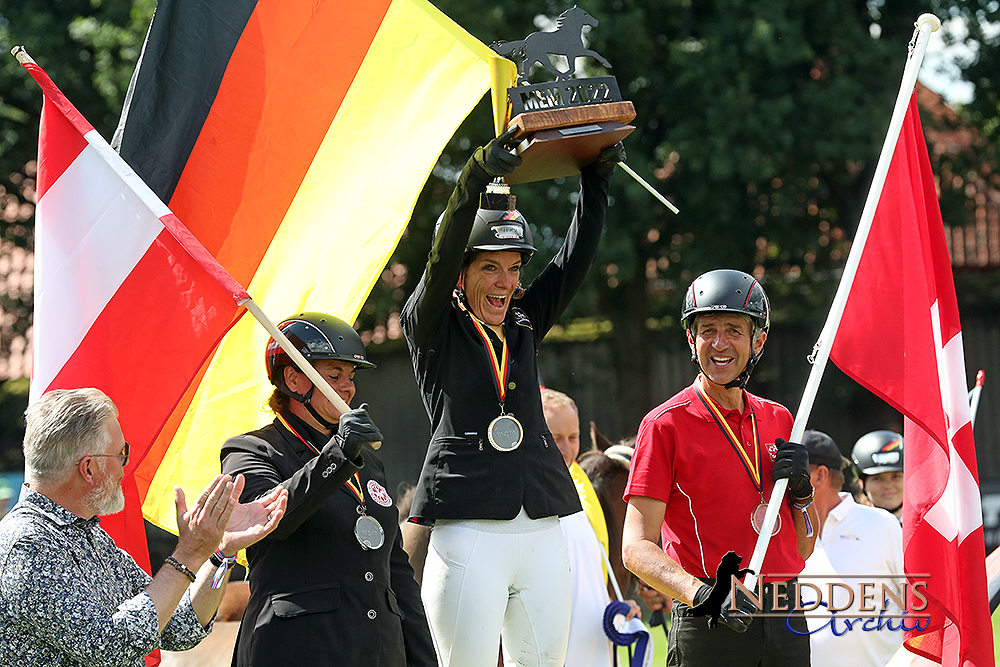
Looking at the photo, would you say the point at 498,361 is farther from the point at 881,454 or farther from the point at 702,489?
the point at 881,454

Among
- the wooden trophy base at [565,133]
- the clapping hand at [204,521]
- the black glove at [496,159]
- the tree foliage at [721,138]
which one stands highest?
the tree foliage at [721,138]

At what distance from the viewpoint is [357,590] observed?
409 centimetres

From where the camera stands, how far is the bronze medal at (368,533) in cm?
417

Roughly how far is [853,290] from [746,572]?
53.3 inches

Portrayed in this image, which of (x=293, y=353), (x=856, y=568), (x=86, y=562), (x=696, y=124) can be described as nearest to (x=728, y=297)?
(x=293, y=353)

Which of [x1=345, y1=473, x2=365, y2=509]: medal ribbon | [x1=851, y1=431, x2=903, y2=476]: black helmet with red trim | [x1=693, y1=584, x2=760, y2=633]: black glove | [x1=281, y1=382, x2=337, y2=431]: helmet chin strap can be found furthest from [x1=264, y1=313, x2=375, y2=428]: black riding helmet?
[x1=851, y1=431, x2=903, y2=476]: black helmet with red trim

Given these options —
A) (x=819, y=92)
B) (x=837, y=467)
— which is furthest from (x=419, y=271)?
(x=837, y=467)

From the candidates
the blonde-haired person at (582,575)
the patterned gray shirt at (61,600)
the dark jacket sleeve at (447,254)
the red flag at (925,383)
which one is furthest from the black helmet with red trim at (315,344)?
the blonde-haired person at (582,575)

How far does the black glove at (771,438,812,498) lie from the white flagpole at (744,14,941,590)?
0.10 feet

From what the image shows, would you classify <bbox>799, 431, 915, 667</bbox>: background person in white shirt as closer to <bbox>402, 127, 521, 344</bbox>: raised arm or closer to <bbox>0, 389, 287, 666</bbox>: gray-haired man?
<bbox>402, 127, 521, 344</bbox>: raised arm

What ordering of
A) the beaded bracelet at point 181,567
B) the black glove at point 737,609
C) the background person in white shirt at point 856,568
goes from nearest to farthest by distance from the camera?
the beaded bracelet at point 181,567 < the black glove at point 737,609 < the background person in white shirt at point 856,568

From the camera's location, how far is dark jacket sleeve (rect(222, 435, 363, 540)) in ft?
12.7

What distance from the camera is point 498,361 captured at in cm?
463

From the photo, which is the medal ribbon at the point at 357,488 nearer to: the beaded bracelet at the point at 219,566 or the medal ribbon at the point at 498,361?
the medal ribbon at the point at 498,361
